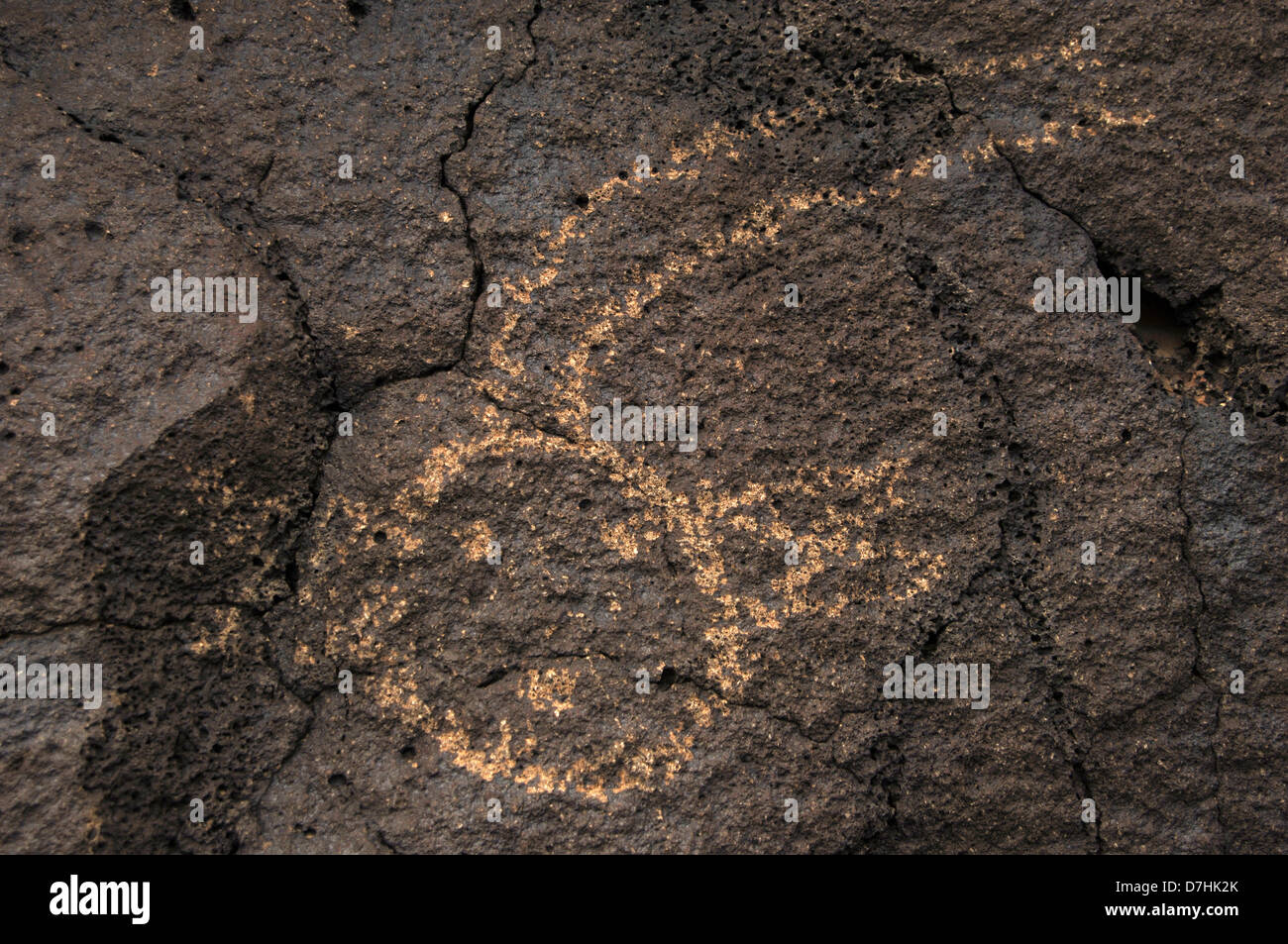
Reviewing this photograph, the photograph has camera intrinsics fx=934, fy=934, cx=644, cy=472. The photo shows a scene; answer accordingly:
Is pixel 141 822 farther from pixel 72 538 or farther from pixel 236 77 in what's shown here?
pixel 236 77

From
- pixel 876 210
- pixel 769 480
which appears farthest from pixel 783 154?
pixel 769 480

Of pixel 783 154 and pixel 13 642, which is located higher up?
pixel 783 154

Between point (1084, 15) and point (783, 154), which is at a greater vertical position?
point (1084, 15)

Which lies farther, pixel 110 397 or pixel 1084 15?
pixel 1084 15

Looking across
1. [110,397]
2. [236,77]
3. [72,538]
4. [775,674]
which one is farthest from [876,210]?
[72,538]

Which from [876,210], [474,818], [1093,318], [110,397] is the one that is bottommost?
[474,818]

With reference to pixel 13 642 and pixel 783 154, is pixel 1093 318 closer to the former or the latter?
pixel 783 154
